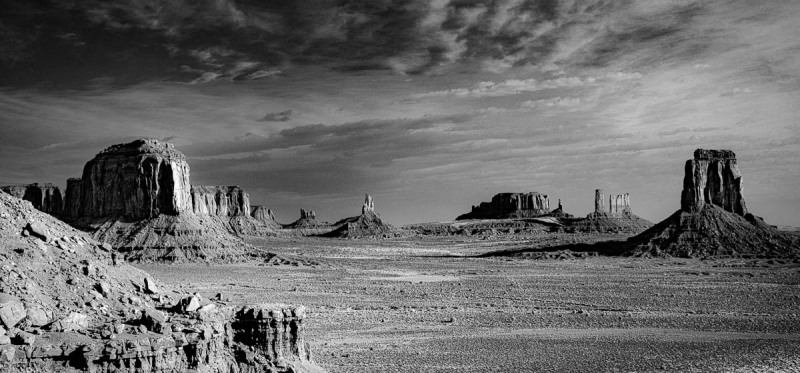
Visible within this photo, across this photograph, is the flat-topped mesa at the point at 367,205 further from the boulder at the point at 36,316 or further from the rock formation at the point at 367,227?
the boulder at the point at 36,316

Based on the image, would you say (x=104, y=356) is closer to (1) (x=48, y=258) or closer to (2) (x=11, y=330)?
(2) (x=11, y=330)

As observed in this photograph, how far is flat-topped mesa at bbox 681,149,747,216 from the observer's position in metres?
79.4

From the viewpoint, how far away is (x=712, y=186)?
80.5m

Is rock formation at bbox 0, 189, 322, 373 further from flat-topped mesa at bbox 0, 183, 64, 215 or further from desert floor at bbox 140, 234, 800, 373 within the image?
flat-topped mesa at bbox 0, 183, 64, 215

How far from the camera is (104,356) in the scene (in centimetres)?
1045

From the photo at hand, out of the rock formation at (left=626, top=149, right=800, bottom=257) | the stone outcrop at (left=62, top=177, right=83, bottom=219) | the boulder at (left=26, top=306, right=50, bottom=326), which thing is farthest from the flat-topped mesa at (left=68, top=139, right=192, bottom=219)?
the boulder at (left=26, top=306, right=50, bottom=326)

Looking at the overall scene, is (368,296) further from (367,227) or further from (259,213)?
(259,213)

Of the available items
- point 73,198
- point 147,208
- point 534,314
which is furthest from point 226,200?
point 534,314

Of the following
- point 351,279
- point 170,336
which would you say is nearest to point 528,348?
point 170,336

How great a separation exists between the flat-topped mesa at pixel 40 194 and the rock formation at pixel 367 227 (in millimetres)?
55001

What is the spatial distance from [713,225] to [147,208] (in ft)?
200

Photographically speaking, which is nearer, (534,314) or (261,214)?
(534,314)

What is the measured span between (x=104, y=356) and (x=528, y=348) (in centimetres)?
1649

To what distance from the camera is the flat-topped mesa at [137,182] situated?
60.4 meters
